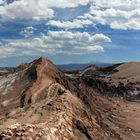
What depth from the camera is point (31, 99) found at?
129ft

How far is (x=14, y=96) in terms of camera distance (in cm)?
4288

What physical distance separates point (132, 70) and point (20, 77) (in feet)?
218

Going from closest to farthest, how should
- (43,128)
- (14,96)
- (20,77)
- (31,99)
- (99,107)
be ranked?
(43,128) < (31,99) < (14,96) < (20,77) < (99,107)

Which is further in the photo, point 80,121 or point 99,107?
point 99,107

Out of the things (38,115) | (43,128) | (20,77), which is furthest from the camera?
(20,77)

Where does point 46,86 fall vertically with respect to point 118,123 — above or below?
above

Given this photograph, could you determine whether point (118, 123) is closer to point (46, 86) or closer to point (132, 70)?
point (46, 86)

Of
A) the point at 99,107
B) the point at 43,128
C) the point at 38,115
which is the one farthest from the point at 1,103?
the point at 99,107

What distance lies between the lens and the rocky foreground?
26562 mm

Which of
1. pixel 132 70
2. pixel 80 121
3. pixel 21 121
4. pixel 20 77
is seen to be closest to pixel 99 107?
pixel 20 77

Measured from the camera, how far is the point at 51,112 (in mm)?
30484

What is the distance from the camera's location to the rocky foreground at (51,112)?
26.6 metres

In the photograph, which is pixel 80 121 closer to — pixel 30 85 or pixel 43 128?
pixel 43 128

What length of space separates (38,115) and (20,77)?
1795 centimetres
